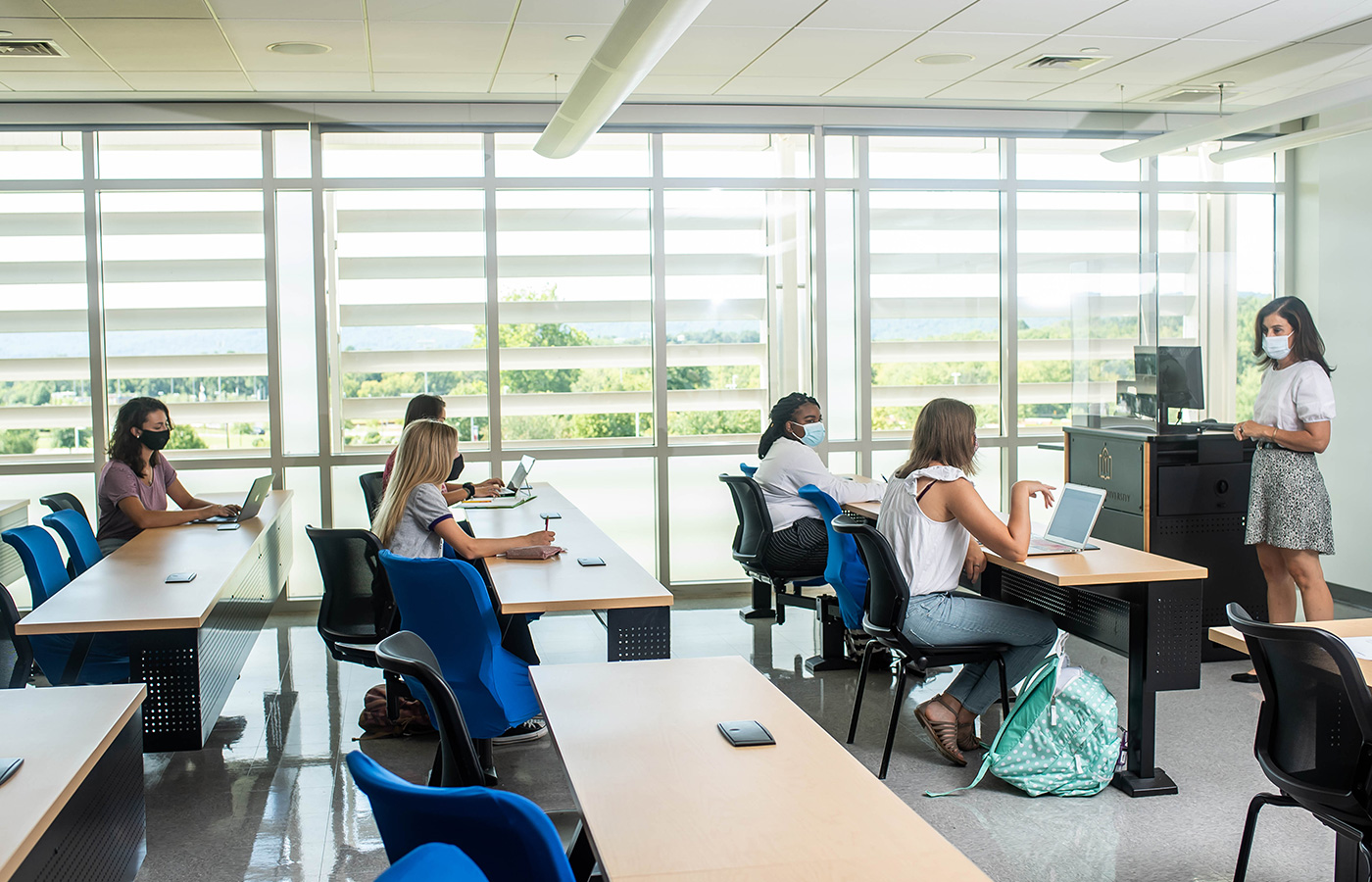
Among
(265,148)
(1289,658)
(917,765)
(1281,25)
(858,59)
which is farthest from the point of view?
(265,148)

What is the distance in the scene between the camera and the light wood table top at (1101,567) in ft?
11.7

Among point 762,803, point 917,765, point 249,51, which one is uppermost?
point 249,51

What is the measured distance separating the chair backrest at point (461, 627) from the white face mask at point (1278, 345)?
3940mm

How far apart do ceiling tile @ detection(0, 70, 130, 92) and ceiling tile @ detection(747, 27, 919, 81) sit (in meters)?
3.64

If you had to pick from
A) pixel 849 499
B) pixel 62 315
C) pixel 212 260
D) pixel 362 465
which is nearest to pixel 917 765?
pixel 849 499

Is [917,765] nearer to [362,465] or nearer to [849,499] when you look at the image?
[849,499]

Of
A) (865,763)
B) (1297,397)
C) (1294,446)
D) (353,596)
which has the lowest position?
(865,763)

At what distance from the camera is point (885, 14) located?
4945mm

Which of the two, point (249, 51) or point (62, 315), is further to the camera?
point (62, 315)

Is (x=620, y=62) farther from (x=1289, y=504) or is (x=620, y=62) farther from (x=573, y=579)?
(x=1289, y=504)

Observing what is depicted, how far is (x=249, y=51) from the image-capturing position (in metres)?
5.36

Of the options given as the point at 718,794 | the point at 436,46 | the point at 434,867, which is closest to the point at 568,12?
the point at 436,46

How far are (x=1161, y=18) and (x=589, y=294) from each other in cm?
376

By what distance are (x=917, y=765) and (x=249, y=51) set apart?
4.74 m
